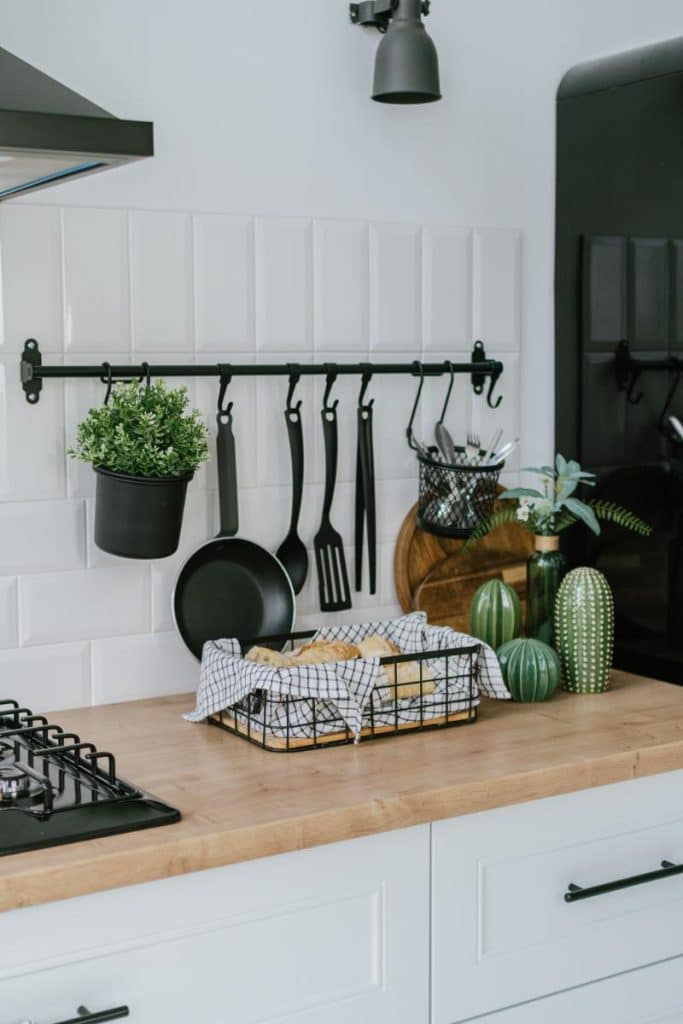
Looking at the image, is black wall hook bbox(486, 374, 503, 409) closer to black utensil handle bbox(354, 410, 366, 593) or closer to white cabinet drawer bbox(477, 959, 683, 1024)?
black utensil handle bbox(354, 410, 366, 593)

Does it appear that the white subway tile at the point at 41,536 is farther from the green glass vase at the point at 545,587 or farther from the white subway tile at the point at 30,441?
the green glass vase at the point at 545,587

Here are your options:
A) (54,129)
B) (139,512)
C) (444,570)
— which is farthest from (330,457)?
(54,129)

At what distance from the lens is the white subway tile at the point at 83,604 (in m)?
1.95

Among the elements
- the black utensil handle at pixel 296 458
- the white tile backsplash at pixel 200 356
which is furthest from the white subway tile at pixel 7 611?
the black utensil handle at pixel 296 458

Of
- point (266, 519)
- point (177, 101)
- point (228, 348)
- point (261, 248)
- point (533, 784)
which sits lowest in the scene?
point (533, 784)

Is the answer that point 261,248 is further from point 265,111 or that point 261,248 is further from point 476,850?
point 476,850

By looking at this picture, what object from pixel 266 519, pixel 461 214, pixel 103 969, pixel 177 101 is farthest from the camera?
pixel 461 214

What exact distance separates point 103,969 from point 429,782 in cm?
45

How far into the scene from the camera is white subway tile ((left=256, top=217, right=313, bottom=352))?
210cm

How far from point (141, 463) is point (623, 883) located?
2.81ft

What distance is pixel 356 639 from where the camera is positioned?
206cm

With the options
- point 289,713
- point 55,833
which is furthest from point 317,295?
point 55,833

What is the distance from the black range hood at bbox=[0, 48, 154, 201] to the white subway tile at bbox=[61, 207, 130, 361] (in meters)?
0.43

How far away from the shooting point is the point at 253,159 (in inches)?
81.7
